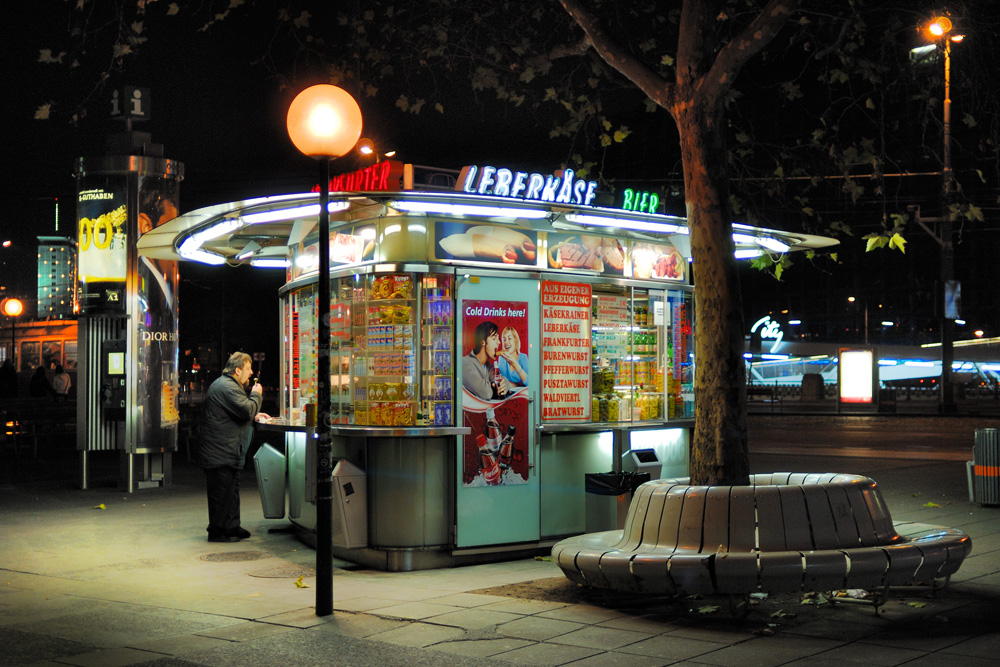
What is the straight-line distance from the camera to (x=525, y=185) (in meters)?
9.77

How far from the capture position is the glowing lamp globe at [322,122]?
758cm

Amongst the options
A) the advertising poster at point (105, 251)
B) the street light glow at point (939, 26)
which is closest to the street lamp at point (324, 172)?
the street light glow at point (939, 26)

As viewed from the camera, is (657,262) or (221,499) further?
→ (657,262)

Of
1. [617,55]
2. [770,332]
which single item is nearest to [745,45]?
[617,55]

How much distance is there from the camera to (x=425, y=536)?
941 cm

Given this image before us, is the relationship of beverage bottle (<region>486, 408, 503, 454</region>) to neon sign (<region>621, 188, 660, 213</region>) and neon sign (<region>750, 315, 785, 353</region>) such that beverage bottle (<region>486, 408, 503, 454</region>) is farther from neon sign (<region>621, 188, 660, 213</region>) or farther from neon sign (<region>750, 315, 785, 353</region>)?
neon sign (<region>750, 315, 785, 353</region>)

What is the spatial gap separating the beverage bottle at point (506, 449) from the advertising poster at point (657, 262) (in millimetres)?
2486

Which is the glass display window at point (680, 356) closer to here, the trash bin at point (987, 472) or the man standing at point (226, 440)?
the trash bin at point (987, 472)

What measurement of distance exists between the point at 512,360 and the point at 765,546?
139 inches

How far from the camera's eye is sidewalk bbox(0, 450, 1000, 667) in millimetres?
6059

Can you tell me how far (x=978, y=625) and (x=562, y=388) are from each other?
4.77 meters

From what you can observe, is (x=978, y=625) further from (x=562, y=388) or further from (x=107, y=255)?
(x=107, y=255)

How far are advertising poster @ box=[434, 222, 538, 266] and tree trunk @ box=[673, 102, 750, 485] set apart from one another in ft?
7.12

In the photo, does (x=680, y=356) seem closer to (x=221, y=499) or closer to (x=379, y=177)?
(x=379, y=177)
